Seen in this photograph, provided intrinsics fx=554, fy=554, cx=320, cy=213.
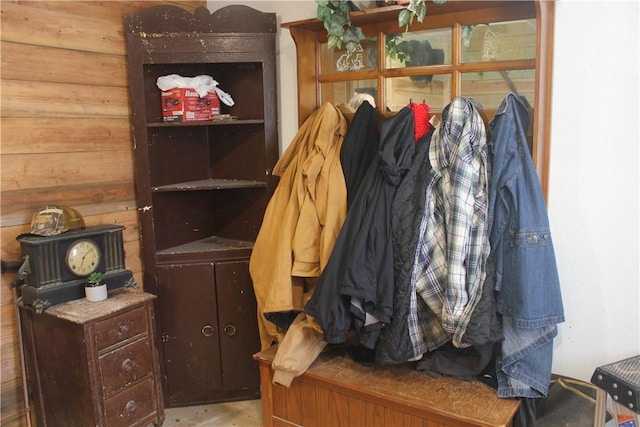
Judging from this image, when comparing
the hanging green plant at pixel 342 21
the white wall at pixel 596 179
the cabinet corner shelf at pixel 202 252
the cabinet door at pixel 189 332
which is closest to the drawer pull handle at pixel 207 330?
the cabinet door at pixel 189 332

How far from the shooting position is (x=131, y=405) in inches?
89.7

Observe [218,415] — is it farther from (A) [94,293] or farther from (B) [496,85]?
(B) [496,85]

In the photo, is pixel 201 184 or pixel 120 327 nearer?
pixel 120 327

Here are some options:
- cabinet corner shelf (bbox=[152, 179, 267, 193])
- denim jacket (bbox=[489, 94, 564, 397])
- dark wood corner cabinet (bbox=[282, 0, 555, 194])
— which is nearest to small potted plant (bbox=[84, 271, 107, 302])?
cabinet corner shelf (bbox=[152, 179, 267, 193])

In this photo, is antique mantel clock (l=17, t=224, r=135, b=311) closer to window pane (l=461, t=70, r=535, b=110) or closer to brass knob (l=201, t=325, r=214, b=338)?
brass knob (l=201, t=325, r=214, b=338)

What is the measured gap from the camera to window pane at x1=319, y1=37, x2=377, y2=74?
7.74 feet

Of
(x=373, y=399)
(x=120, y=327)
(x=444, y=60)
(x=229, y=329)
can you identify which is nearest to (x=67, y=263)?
(x=120, y=327)

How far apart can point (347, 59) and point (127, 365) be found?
1586 mm

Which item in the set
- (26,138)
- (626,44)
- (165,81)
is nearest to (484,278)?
(626,44)

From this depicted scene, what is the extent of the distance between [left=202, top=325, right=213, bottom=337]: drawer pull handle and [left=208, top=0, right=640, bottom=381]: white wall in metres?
1.56

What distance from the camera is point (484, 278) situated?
1.85 meters

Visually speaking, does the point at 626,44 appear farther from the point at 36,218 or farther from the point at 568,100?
the point at 36,218

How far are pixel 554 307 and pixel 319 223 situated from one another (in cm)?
89

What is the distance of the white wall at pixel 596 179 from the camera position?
185 cm
